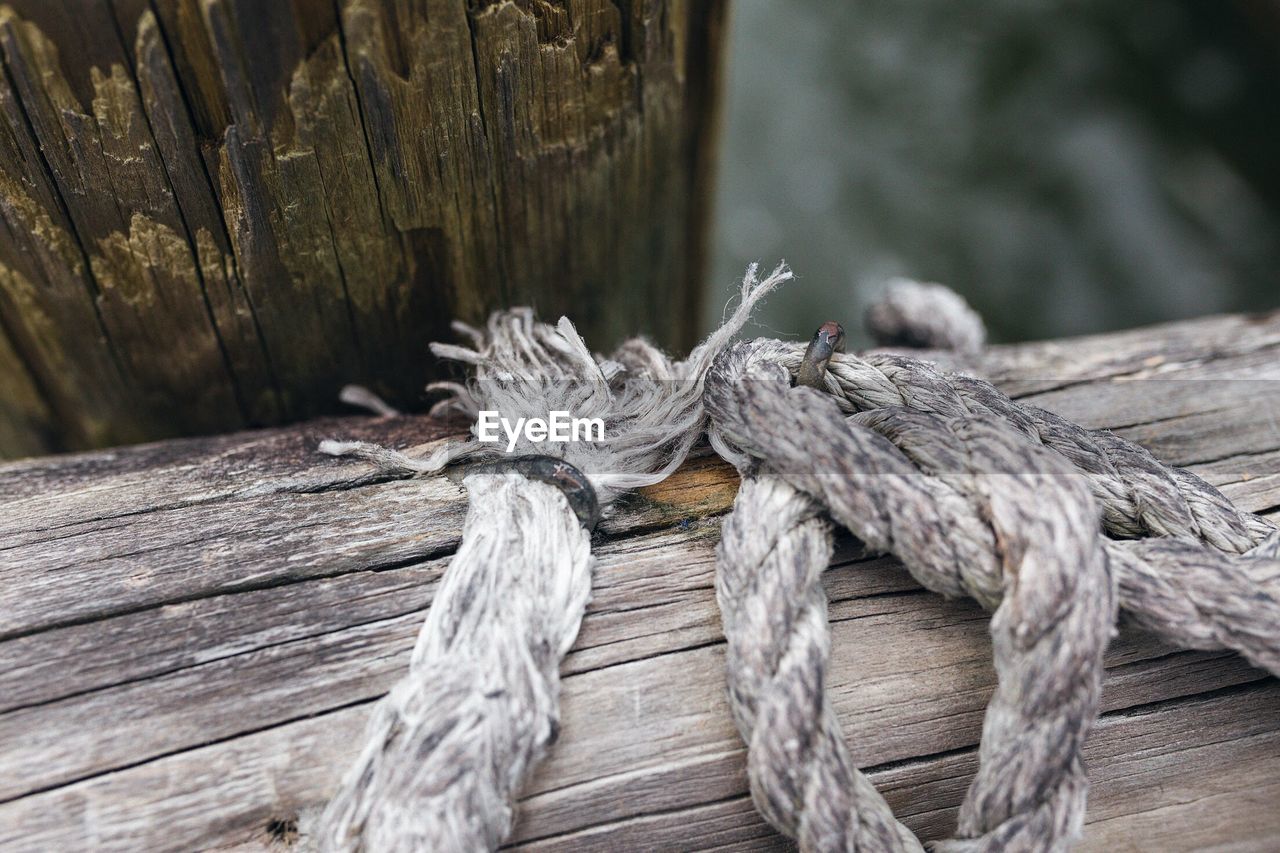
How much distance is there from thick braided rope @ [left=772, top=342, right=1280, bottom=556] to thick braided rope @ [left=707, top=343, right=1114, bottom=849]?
0.46ft

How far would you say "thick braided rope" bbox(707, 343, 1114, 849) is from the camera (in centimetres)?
95

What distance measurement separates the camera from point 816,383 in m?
1.20

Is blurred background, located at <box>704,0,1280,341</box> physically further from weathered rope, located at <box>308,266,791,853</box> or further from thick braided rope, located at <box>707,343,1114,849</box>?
thick braided rope, located at <box>707,343,1114,849</box>

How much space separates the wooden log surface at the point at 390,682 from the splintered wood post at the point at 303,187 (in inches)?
13.6

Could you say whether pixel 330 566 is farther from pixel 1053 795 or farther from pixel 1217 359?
pixel 1217 359

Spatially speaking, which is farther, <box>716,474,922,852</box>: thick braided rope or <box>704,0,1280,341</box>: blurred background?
<box>704,0,1280,341</box>: blurred background

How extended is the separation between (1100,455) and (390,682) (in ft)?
3.09

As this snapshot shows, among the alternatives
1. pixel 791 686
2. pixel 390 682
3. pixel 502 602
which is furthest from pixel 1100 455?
pixel 390 682

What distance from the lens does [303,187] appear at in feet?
4.09

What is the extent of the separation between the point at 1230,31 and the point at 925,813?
4.27m

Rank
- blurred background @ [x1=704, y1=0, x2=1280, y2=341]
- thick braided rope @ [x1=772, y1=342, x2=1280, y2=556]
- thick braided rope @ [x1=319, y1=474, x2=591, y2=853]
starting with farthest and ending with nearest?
blurred background @ [x1=704, y1=0, x2=1280, y2=341] → thick braided rope @ [x1=772, y1=342, x2=1280, y2=556] → thick braided rope @ [x1=319, y1=474, x2=591, y2=853]

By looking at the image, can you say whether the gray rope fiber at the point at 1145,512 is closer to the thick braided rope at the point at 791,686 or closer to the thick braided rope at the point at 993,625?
the thick braided rope at the point at 993,625

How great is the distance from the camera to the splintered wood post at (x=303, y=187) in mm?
1104

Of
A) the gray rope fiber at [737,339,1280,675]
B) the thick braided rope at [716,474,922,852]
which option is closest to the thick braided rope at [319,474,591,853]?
the thick braided rope at [716,474,922,852]
